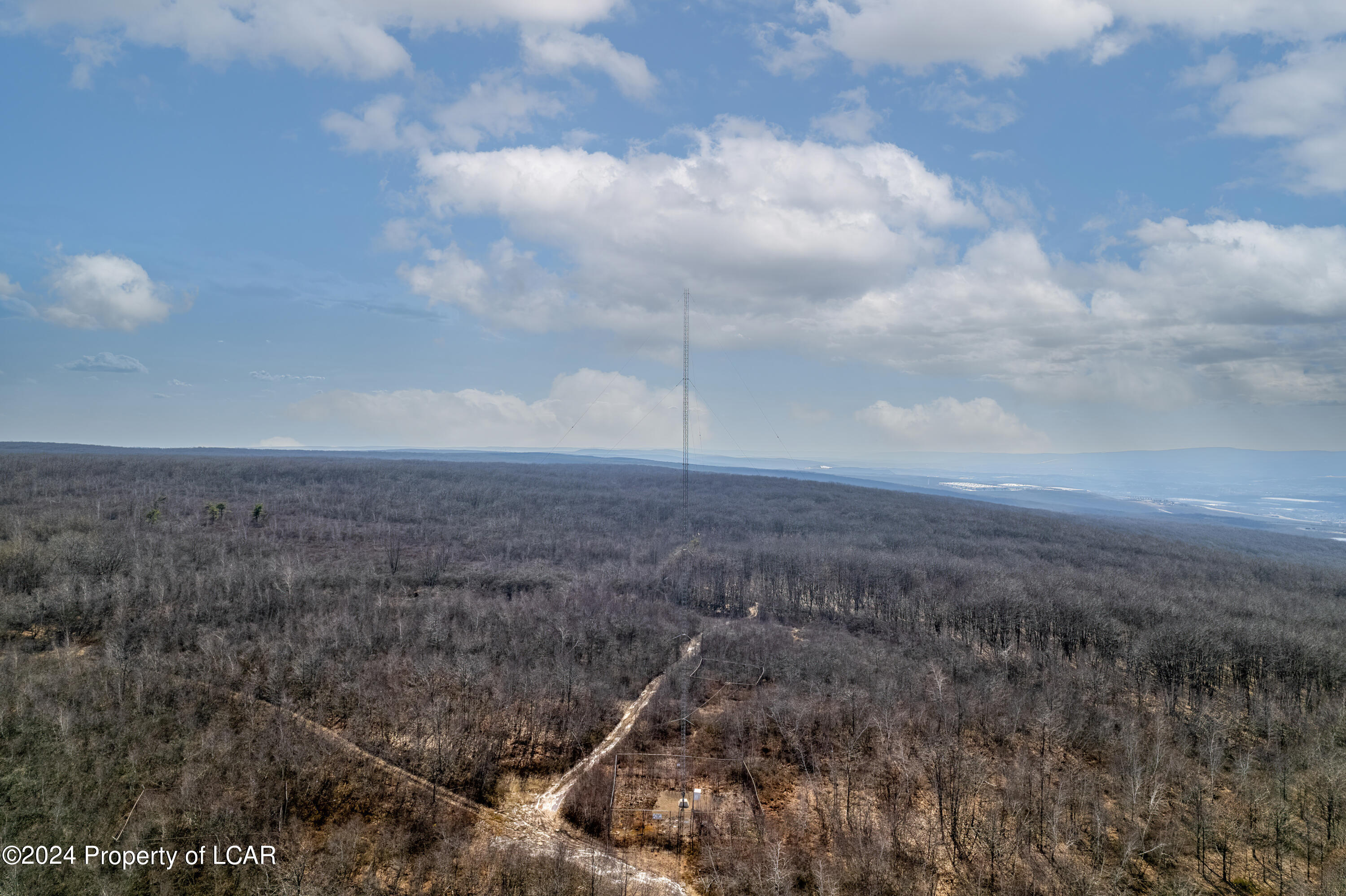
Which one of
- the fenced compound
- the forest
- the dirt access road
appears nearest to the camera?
the dirt access road

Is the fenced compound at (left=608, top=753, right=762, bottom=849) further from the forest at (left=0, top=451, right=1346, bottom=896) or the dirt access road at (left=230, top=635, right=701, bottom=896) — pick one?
the dirt access road at (left=230, top=635, right=701, bottom=896)

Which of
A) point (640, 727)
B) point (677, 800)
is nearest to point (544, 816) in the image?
point (677, 800)

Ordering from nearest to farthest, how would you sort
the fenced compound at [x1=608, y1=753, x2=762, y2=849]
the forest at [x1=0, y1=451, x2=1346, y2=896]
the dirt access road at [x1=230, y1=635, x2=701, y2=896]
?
1. the dirt access road at [x1=230, y1=635, x2=701, y2=896]
2. the forest at [x1=0, y1=451, x2=1346, y2=896]
3. the fenced compound at [x1=608, y1=753, x2=762, y2=849]

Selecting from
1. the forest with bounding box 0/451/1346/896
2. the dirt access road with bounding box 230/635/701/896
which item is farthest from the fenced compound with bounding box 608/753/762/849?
the dirt access road with bounding box 230/635/701/896

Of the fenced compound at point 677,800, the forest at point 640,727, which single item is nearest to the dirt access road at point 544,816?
the forest at point 640,727

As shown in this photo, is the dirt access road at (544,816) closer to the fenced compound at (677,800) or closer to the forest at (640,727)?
the forest at (640,727)

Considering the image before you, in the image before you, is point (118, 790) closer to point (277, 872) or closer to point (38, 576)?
point (277, 872)

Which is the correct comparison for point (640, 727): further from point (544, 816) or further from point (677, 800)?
point (544, 816)

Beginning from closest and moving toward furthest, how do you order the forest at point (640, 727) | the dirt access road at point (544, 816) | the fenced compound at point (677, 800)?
the dirt access road at point (544, 816) → the forest at point (640, 727) → the fenced compound at point (677, 800)

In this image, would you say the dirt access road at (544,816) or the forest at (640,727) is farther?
the forest at (640,727)
